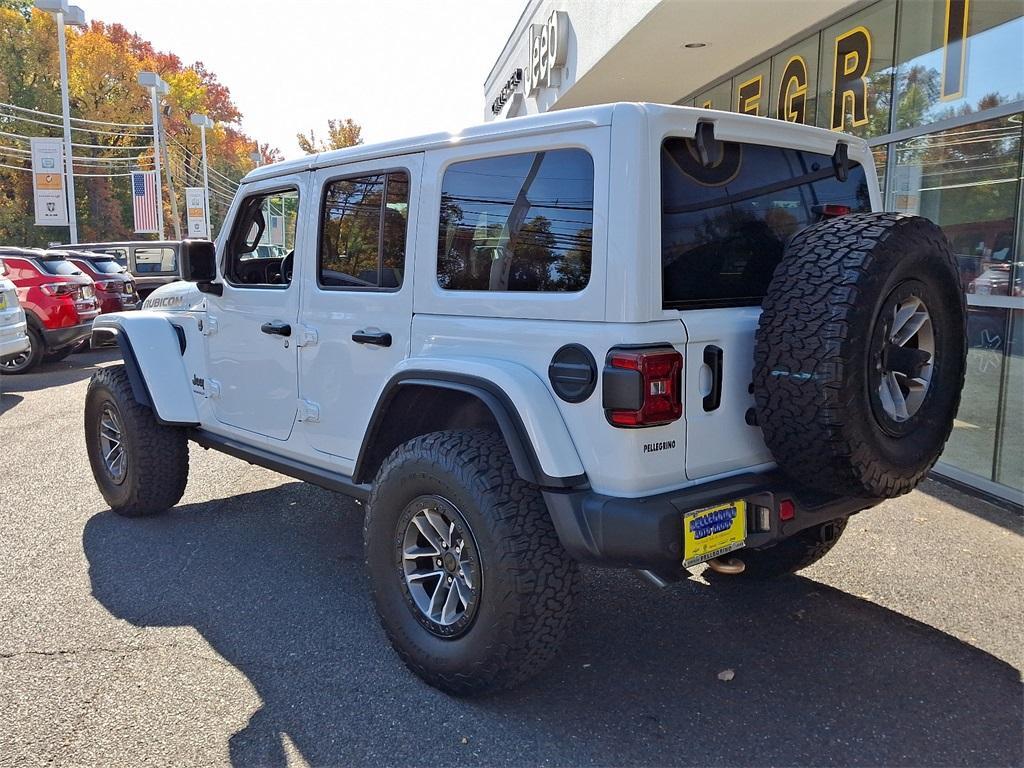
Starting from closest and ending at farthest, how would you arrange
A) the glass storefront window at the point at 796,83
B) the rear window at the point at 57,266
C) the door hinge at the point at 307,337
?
the door hinge at the point at 307,337 → the glass storefront window at the point at 796,83 → the rear window at the point at 57,266

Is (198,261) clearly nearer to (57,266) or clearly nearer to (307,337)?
(307,337)

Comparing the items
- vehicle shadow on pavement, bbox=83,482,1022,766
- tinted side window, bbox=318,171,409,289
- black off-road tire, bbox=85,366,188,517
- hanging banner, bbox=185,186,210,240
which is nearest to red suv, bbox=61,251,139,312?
black off-road tire, bbox=85,366,188,517

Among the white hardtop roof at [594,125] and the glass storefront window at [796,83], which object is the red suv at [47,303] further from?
the white hardtop roof at [594,125]

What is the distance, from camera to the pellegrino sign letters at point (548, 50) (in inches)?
467

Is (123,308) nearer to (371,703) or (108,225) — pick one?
(371,703)

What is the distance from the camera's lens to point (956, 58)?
6125mm

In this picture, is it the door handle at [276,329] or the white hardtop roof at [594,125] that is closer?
the white hardtop roof at [594,125]

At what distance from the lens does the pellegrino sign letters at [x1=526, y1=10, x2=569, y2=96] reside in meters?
11.9

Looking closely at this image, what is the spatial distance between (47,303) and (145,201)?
938 inches

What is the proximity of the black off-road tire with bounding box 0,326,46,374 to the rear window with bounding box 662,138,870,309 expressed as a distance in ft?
38.3

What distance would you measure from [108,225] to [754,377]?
50260mm

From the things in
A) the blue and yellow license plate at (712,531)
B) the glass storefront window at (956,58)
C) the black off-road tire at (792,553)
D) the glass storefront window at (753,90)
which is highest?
the glass storefront window at (753,90)

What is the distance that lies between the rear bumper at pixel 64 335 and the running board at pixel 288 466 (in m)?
8.39

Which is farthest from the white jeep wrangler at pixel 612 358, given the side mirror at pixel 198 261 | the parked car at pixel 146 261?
the parked car at pixel 146 261
